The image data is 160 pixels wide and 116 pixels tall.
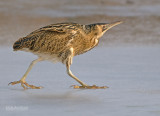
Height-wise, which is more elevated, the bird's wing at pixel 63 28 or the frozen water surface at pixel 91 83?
the bird's wing at pixel 63 28

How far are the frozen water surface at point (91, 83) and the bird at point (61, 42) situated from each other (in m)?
0.39

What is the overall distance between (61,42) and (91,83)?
798mm

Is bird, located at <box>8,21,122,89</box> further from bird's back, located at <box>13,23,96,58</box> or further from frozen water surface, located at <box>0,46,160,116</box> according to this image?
frozen water surface, located at <box>0,46,160,116</box>

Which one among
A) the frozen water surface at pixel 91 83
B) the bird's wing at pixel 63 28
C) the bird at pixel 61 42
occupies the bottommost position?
the frozen water surface at pixel 91 83

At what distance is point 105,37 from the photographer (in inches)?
502

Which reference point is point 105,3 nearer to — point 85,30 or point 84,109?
point 85,30

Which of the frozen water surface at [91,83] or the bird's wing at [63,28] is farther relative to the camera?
the bird's wing at [63,28]

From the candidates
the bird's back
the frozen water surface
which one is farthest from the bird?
the frozen water surface

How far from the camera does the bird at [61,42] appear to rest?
7.86 metres

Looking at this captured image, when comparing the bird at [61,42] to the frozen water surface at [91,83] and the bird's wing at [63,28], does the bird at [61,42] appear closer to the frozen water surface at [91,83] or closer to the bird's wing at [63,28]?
the bird's wing at [63,28]

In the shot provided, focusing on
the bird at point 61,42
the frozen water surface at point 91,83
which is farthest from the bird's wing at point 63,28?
the frozen water surface at point 91,83

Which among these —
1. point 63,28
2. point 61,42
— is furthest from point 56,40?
point 63,28

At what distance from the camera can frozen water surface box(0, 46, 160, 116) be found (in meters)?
6.07

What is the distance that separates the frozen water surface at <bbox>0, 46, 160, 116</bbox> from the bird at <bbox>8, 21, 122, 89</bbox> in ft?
1.27
